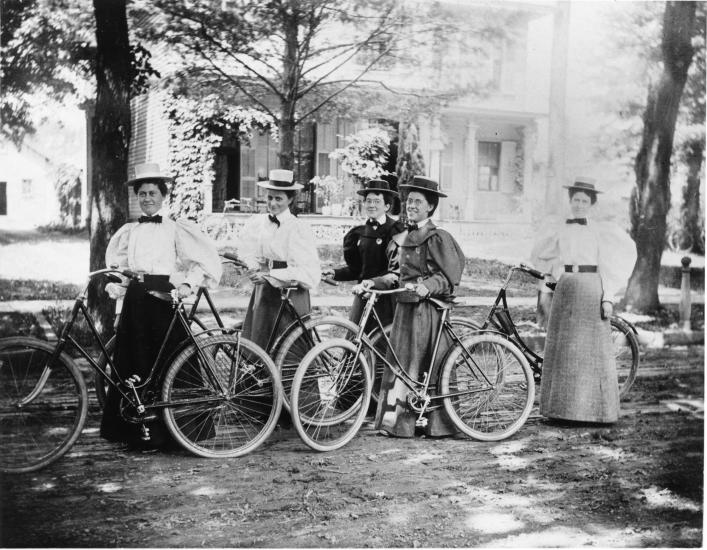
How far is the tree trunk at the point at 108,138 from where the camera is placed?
4.10 meters

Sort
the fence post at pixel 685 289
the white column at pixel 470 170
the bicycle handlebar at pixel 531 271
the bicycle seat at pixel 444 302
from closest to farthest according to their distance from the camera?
the bicycle seat at pixel 444 302
the white column at pixel 470 170
the bicycle handlebar at pixel 531 271
the fence post at pixel 685 289

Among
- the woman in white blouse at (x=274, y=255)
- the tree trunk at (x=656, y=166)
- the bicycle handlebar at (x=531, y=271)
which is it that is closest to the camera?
the woman in white blouse at (x=274, y=255)

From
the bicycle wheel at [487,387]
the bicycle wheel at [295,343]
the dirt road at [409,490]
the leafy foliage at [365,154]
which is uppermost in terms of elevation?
the leafy foliage at [365,154]

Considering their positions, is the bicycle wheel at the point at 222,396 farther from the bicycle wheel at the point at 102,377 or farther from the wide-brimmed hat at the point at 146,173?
the wide-brimmed hat at the point at 146,173

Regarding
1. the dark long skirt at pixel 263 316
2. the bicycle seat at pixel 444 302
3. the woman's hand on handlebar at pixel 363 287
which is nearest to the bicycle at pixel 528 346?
the bicycle seat at pixel 444 302

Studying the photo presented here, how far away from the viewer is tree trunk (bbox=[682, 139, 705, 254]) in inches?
206

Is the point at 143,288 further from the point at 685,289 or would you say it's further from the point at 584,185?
the point at 685,289

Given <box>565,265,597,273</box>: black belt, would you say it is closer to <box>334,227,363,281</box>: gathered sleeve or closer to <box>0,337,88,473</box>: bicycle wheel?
<box>334,227,363,281</box>: gathered sleeve

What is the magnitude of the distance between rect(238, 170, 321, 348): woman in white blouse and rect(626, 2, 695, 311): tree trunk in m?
2.23

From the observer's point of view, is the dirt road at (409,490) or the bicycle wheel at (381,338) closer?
the dirt road at (409,490)

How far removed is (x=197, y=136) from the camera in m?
4.38

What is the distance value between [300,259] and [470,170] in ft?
4.14

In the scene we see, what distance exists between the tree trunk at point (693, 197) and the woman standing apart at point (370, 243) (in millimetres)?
2017

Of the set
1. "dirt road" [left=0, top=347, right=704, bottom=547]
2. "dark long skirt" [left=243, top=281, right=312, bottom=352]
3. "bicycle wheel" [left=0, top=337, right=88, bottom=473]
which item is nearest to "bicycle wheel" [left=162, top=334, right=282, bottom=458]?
"dirt road" [left=0, top=347, right=704, bottom=547]
